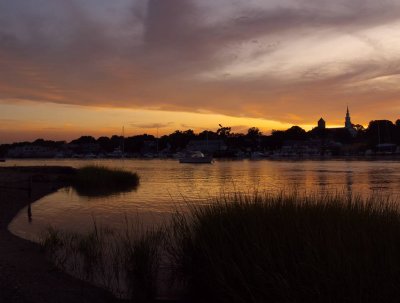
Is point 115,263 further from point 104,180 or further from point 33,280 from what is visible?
point 104,180

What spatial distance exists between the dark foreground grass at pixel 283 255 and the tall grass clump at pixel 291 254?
0.01 m

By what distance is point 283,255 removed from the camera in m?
7.79

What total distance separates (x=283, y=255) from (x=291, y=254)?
0.15m

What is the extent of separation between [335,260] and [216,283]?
2476 millimetres

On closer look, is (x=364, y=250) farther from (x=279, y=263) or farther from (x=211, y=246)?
(x=211, y=246)

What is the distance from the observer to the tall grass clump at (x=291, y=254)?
656 cm

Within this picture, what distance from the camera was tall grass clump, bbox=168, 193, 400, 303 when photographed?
656cm

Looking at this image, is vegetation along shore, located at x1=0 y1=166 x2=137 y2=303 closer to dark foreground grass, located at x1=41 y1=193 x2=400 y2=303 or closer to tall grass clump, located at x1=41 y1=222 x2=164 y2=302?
tall grass clump, located at x1=41 y1=222 x2=164 y2=302

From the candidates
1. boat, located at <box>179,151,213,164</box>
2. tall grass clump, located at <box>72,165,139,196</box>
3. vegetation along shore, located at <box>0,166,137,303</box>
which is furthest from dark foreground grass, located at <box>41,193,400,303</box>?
boat, located at <box>179,151,213,164</box>

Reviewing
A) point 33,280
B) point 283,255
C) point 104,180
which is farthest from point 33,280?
point 104,180

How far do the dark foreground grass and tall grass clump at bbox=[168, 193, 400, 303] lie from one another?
0.01 metres

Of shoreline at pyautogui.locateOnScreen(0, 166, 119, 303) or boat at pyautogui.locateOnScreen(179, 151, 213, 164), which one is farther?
boat at pyautogui.locateOnScreen(179, 151, 213, 164)

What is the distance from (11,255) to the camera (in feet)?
40.8

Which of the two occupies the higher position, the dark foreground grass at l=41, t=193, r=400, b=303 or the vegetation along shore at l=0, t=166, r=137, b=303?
the dark foreground grass at l=41, t=193, r=400, b=303
